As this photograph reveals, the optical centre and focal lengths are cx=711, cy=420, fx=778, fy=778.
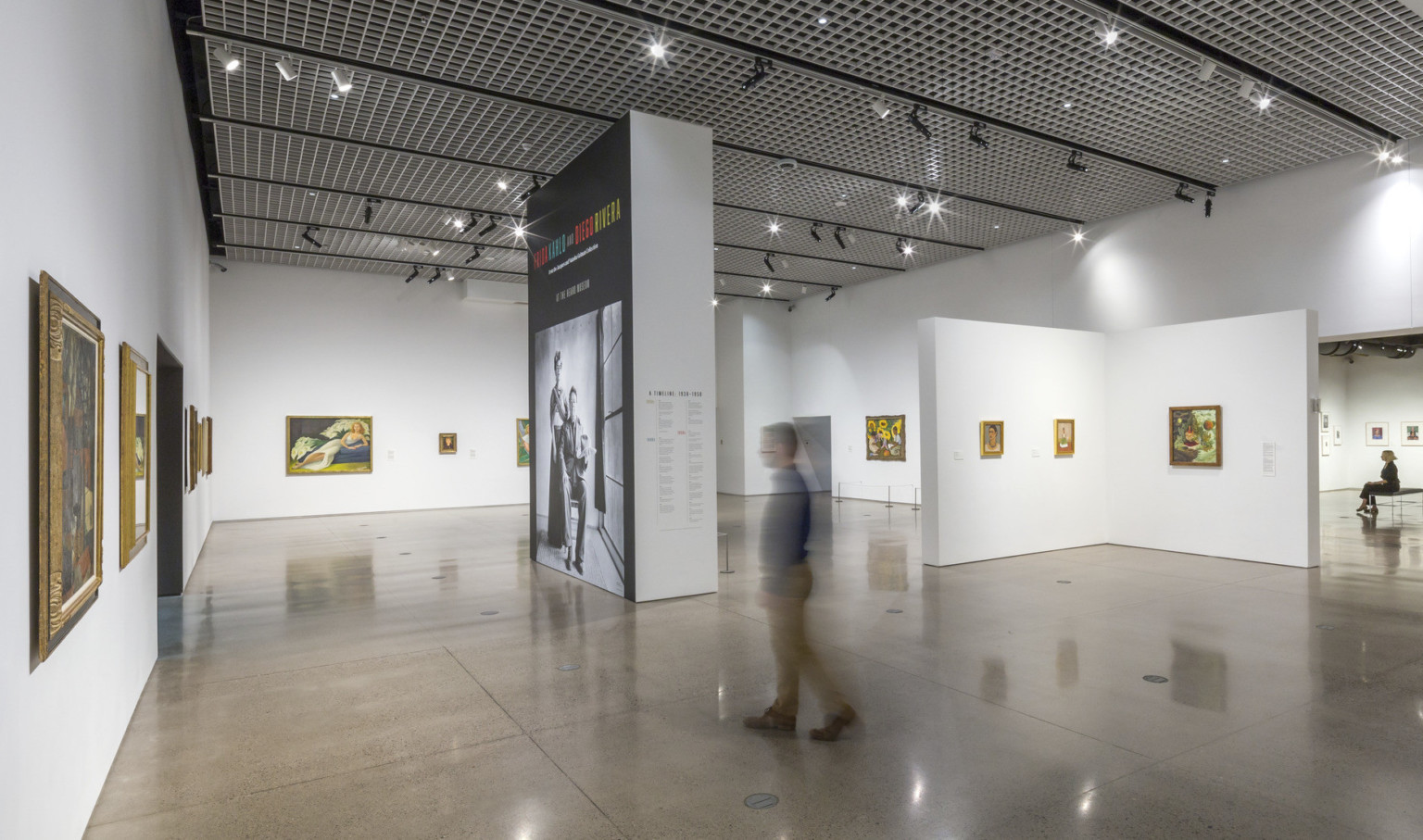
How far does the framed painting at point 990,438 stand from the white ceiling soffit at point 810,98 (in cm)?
367

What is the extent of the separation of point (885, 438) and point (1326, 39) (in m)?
11.9

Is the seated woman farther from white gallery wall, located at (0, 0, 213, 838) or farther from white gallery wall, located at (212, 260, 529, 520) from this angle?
white gallery wall, located at (0, 0, 213, 838)

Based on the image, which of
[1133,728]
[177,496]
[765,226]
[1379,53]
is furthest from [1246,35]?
[177,496]

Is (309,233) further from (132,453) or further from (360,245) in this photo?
(132,453)

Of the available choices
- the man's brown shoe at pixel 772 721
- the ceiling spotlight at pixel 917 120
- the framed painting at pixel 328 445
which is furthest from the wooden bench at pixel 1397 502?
the framed painting at pixel 328 445

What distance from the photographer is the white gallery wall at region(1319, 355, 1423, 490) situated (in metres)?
20.5

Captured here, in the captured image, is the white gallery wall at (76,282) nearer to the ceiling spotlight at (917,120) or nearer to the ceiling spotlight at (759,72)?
the ceiling spotlight at (759,72)

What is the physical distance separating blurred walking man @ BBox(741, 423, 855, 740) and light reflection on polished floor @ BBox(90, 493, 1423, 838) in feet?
0.66

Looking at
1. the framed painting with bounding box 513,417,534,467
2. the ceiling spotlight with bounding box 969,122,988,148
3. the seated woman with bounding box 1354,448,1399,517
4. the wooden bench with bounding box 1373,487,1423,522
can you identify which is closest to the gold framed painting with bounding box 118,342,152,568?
the ceiling spotlight with bounding box 969,122,988,148

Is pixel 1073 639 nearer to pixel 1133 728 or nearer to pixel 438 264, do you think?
pixel 1133 728

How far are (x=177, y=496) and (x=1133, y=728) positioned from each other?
30.8 feet

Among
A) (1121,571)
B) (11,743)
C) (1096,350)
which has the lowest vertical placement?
(1121,571)

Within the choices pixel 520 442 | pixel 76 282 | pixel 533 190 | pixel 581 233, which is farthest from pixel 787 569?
pixel 520 442

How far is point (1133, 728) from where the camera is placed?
4.49 m
